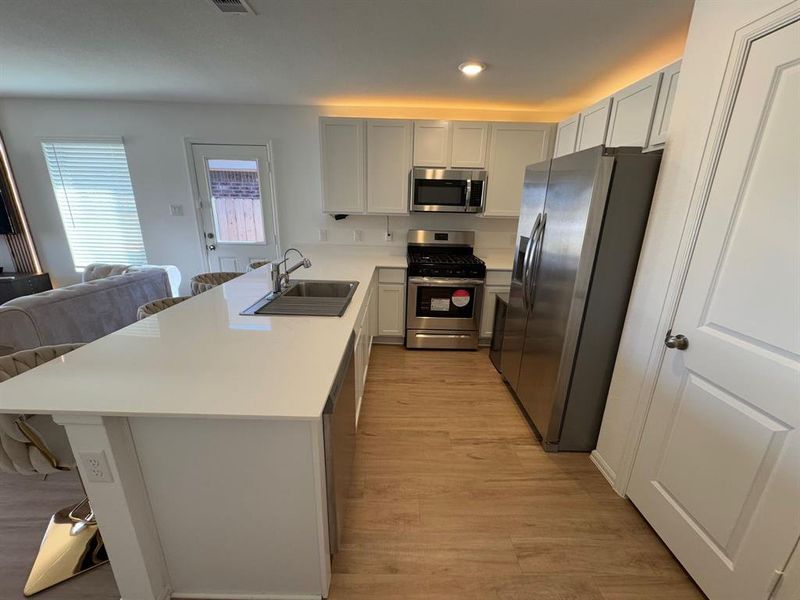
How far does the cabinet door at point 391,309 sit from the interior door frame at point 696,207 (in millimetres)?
2098

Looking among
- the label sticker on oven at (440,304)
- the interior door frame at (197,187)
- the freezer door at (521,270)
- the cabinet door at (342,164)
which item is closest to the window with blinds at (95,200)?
the interior door frame at (197,187)

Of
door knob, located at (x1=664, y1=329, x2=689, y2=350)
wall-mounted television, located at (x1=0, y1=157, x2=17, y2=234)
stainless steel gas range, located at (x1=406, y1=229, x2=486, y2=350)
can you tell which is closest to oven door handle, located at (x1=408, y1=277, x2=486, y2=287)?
stainless steel gas range, located at (x1=406, y1=229, x2=486, y2=350)

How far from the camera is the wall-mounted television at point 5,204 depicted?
135 inches

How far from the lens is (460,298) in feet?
10.2

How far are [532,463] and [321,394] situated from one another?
153cm

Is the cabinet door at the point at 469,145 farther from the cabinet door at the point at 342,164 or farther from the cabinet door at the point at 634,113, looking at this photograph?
the cabinet door at the point at 634,113

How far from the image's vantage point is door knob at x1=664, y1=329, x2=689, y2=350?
1.26 meters

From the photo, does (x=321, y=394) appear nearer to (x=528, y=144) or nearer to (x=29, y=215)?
(x=528, y=144)

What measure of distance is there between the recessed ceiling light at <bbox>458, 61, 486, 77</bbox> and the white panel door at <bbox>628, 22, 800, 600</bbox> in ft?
5.37

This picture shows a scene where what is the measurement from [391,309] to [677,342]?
2.32m

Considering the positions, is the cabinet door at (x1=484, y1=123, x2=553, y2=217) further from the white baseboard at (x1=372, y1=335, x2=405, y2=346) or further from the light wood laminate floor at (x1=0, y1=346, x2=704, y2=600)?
the light wood laminate floor at (x1=0, y1=346, x2=704, y2=600)

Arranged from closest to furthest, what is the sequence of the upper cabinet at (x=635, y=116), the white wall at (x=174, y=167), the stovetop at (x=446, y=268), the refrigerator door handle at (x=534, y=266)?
the upper cabinet at (x=635, y=116), the refrigerator door handle at (x=534, y=266), the stovetop at (x=446, y=268), the white wall at (x=174, y=167)

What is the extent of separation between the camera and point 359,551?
1.34m

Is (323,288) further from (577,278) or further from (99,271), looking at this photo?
(99,271)
